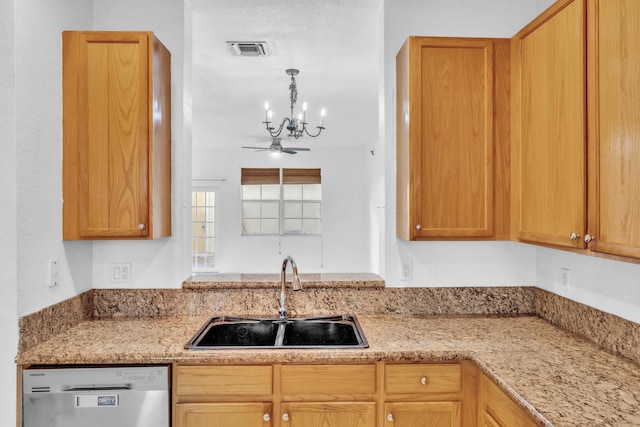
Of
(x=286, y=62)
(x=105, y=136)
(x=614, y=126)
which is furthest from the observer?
(x=286, y=62)

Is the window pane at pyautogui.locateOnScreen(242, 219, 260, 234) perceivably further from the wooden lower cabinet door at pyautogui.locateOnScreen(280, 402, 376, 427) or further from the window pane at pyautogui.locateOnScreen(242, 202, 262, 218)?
the wooden lower cabinet door at pyautogui.locateOnScreen(280, 402, 376, 427)

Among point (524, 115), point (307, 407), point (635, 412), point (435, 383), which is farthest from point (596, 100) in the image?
point (307, 407)

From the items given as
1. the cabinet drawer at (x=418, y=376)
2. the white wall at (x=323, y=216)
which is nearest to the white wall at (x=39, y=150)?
the cabinet drawer at (x=418, y=376)

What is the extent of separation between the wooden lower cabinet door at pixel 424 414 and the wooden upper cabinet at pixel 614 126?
2.66 feet

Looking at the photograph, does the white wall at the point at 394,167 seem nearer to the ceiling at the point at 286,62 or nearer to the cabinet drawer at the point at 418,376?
the ceiling at the point at 286,62

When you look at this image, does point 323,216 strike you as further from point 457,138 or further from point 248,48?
point 457,138

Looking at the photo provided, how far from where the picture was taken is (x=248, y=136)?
19.9ft

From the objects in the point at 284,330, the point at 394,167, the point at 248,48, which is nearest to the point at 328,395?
the point at 284,330

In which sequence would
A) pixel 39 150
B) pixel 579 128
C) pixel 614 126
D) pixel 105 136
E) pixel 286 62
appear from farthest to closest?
1. pixel 286 62
2. pixel 105 136
3. pixel 39 150
4. pixel 579 128
5. pixel 614 126

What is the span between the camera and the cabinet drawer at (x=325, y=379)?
165 centimetres

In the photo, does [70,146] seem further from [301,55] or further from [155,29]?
[301,55]

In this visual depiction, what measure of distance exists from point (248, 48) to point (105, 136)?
1.38 m

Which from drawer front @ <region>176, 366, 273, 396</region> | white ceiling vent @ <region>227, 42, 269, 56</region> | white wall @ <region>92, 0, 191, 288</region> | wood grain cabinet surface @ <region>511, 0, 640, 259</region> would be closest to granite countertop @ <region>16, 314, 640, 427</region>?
drawer front @ <region>176, 366, 273, 396</region>

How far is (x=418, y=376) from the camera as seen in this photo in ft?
5.45
